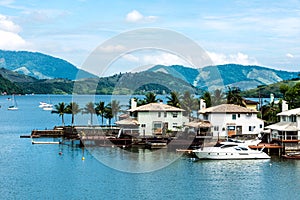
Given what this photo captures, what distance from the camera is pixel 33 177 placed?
4875 centimetres

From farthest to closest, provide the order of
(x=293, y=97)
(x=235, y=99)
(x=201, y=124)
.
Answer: (x=235, y=99), (x=293, y=97), (x=201, y=124)

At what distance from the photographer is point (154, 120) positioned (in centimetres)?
7638

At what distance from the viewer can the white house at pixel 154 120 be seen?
7594 centimetres

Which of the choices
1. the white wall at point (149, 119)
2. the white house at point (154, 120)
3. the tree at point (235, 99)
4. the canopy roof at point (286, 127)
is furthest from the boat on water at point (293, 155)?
the tree at point (235, 99)

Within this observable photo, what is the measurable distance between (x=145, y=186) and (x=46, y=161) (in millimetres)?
18632

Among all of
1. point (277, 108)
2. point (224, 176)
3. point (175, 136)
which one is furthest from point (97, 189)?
point (277, 108)

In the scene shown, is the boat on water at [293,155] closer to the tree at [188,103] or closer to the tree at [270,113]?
the tree at [270,113]

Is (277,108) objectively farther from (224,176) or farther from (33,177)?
(33,177)

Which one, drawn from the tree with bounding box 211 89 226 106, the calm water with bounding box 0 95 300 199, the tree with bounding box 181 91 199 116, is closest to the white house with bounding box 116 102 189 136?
the calm water with bounding box 0 95 300 199

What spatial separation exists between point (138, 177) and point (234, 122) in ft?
89.4

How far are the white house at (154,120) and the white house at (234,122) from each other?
670 centimetres

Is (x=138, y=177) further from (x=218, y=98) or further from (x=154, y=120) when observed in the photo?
(x=218, y=98)

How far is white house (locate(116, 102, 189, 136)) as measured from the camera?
75938 mm

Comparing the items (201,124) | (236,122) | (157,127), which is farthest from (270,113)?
(157,127)
